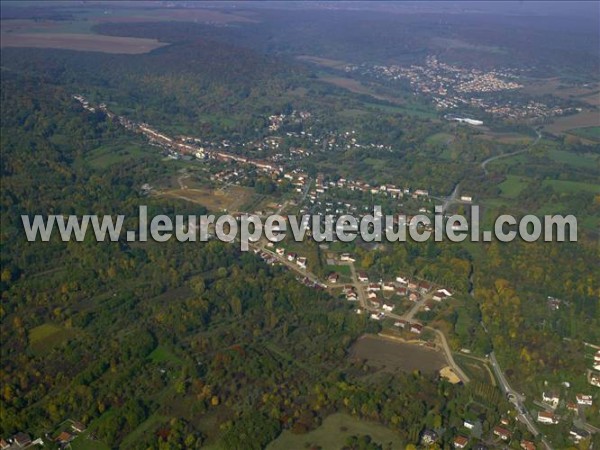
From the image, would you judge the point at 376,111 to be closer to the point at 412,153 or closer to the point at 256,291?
the point at 412,153

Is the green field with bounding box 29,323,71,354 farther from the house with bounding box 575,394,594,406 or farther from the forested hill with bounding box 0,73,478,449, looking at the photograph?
the house with bounding box 575,394,594,406

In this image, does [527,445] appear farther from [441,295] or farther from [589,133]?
[589,133]

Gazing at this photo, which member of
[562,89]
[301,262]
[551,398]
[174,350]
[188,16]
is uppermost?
[188,16]

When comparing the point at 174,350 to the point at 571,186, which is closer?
the point at 174,350

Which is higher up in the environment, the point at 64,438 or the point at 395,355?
the point at 395,355

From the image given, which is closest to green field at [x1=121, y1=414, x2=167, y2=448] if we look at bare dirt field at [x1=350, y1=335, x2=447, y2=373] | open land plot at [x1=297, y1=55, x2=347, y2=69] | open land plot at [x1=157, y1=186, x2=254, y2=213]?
bare dirt field at [x1=350, y1=335, x2=447, y2=373]

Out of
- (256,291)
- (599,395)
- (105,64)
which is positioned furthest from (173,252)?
(105,64)

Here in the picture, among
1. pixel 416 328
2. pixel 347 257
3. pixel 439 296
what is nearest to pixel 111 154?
pixel 347 257
